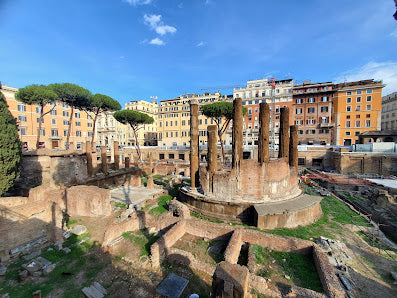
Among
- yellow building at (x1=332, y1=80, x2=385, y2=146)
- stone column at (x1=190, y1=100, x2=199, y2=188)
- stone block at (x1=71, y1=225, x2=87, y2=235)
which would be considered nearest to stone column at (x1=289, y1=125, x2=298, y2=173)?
stone column at (x1=190, y1=100, x2=199, y2=188)

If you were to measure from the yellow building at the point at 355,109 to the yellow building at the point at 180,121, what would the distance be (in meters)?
25.4

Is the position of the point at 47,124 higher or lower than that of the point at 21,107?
A: lower

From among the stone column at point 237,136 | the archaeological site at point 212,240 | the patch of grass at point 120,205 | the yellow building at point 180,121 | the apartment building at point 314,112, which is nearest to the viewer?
the archaeological site at point 212,240

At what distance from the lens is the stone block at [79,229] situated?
31.1 feet

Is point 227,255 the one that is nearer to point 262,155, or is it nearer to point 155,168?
point 262,155

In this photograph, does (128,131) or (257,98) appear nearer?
(257,98)

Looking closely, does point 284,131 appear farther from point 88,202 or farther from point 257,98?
point 257,98

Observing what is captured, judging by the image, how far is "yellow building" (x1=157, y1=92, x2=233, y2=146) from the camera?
158 ft

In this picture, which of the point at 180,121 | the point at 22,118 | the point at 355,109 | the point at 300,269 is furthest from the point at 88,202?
the point at 355,109

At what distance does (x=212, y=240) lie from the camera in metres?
9.29

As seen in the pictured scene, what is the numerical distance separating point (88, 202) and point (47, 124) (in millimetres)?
35831

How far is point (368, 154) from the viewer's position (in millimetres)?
25281

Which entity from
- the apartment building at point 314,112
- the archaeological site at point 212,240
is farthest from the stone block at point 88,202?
the apartment building at point 314,112

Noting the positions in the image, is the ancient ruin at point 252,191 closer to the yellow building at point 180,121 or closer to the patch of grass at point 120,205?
the patch of grass at point 120,205
